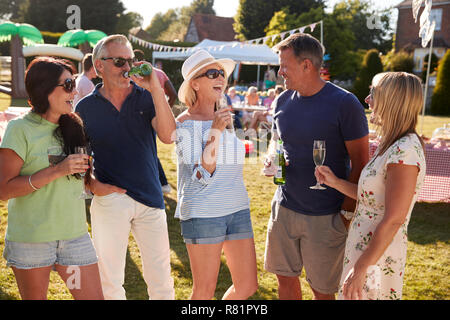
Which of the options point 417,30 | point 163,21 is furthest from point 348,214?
point 163,21

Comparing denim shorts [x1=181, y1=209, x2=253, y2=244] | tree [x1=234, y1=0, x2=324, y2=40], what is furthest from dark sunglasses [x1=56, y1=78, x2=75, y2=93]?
tree [x1=234, y1=0, x2=324, y2=40]

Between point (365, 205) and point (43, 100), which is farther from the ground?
point (43, 100)

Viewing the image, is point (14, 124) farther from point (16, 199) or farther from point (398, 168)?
point (398, 168)

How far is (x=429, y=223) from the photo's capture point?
622 centimetres

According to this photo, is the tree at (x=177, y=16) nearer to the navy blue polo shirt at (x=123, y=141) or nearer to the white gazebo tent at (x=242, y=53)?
the white gazebo tent at (x=242, y=53)

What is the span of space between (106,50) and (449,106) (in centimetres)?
2315

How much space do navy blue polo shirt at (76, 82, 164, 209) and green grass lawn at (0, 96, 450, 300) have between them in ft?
4.82

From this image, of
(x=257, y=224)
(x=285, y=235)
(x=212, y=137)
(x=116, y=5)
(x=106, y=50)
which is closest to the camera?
(x=212, y=137)

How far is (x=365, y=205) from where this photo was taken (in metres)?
2.35

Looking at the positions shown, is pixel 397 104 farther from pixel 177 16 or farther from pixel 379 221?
pixel 177 16

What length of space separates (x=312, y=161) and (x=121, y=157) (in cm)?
127

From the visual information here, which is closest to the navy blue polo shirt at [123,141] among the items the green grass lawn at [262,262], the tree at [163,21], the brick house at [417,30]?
the green grass lawn at [262,262]

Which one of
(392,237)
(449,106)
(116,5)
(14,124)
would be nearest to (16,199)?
(14,124)

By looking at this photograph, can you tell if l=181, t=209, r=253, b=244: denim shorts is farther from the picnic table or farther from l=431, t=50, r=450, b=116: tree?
l=431, t=50, r=450, b=116: tree
